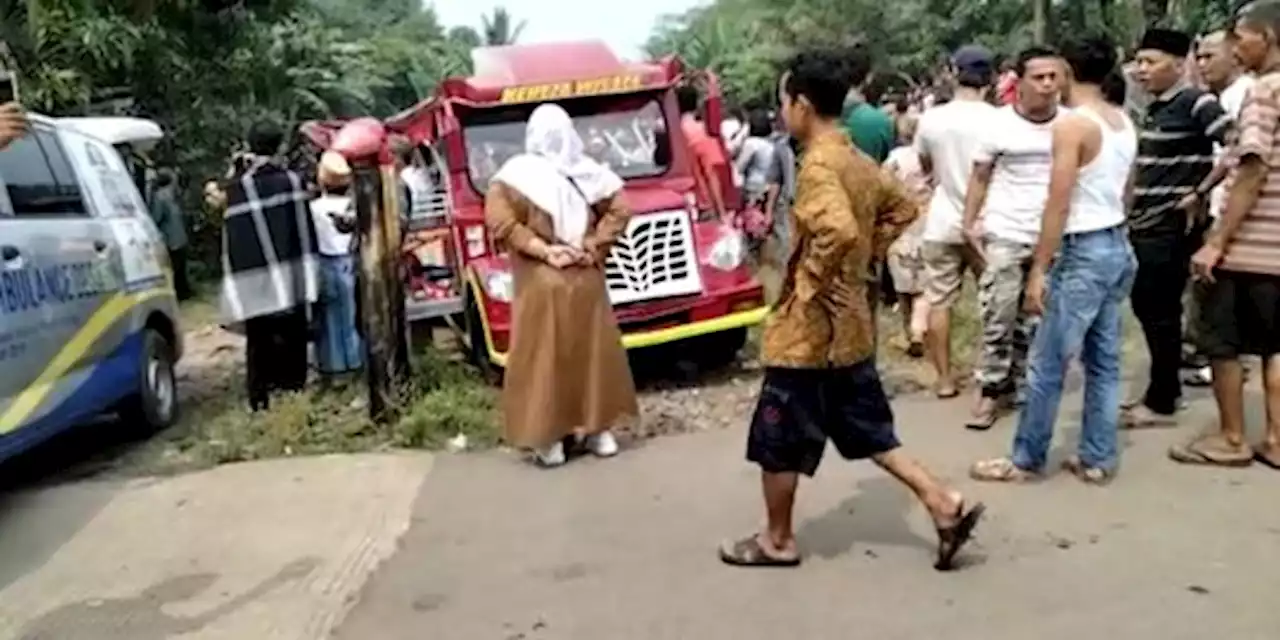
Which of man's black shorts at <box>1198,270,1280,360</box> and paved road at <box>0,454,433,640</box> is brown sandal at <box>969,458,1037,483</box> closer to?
man's black shorts at <box>1198,270,1280,360</box>

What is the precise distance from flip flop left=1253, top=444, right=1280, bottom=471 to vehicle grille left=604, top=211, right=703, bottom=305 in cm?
352

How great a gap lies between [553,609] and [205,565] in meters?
1.58

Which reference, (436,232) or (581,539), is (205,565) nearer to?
(581,539)

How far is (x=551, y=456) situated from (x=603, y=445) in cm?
29

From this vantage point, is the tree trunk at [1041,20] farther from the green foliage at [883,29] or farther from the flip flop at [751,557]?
the flip flop at [751,557]

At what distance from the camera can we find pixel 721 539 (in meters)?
A: 5.95

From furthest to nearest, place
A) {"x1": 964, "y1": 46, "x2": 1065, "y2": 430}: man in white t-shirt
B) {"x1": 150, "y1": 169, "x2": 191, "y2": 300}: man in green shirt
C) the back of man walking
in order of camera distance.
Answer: {"x1": 150, "y1": 169, "x2": 191, "y2": 300}: man in green shirt
{"x1": 964, "y1": 46, "x2": 1065, "y2": 430}: man in white t-shirt
the back of man walking

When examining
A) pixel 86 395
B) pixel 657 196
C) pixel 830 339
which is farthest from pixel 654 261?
pixel 830 339

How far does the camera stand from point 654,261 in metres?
9.23

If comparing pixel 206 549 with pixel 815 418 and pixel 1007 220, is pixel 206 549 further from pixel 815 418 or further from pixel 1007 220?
pixel 1007 220

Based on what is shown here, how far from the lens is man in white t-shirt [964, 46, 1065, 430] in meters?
7.04

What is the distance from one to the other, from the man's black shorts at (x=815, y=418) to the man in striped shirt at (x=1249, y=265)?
1882 mm

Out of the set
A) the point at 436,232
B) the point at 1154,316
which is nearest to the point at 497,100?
the point at 436,232

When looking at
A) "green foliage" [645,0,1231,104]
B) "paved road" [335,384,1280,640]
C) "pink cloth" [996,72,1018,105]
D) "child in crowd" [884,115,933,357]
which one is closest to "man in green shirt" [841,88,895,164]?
"child in crowd" [884,115,933,357]
